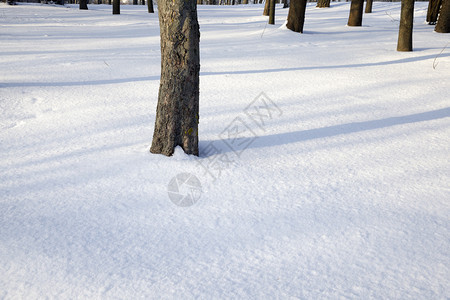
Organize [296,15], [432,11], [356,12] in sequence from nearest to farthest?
[296,15]
[356,12]
[432,11]

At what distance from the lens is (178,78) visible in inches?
113

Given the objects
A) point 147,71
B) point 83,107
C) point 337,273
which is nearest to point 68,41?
point 147,71

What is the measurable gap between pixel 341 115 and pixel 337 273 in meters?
2.97

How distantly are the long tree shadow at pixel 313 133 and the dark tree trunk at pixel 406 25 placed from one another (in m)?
4.08

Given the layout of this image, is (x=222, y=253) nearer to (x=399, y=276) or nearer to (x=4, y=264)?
(x=399, y=276)

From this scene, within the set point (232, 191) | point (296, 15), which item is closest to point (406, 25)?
point (296, 15)

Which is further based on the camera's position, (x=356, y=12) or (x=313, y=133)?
(x=356, y=12)

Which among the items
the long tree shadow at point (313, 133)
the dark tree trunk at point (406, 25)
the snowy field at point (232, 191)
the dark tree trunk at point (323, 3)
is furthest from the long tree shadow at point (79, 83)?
the dark tree trunk at point (323, 3)

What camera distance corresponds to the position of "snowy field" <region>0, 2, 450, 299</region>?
5.98ft

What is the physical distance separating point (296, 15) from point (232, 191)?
9.90 metres

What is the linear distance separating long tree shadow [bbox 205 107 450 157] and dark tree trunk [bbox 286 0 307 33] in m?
7.48

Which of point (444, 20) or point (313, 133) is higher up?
point (444, 20)

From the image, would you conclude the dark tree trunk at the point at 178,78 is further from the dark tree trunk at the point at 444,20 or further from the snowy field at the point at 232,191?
the dark tree trunk at the point at 444,20

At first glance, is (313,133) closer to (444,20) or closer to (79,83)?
(79,83)
